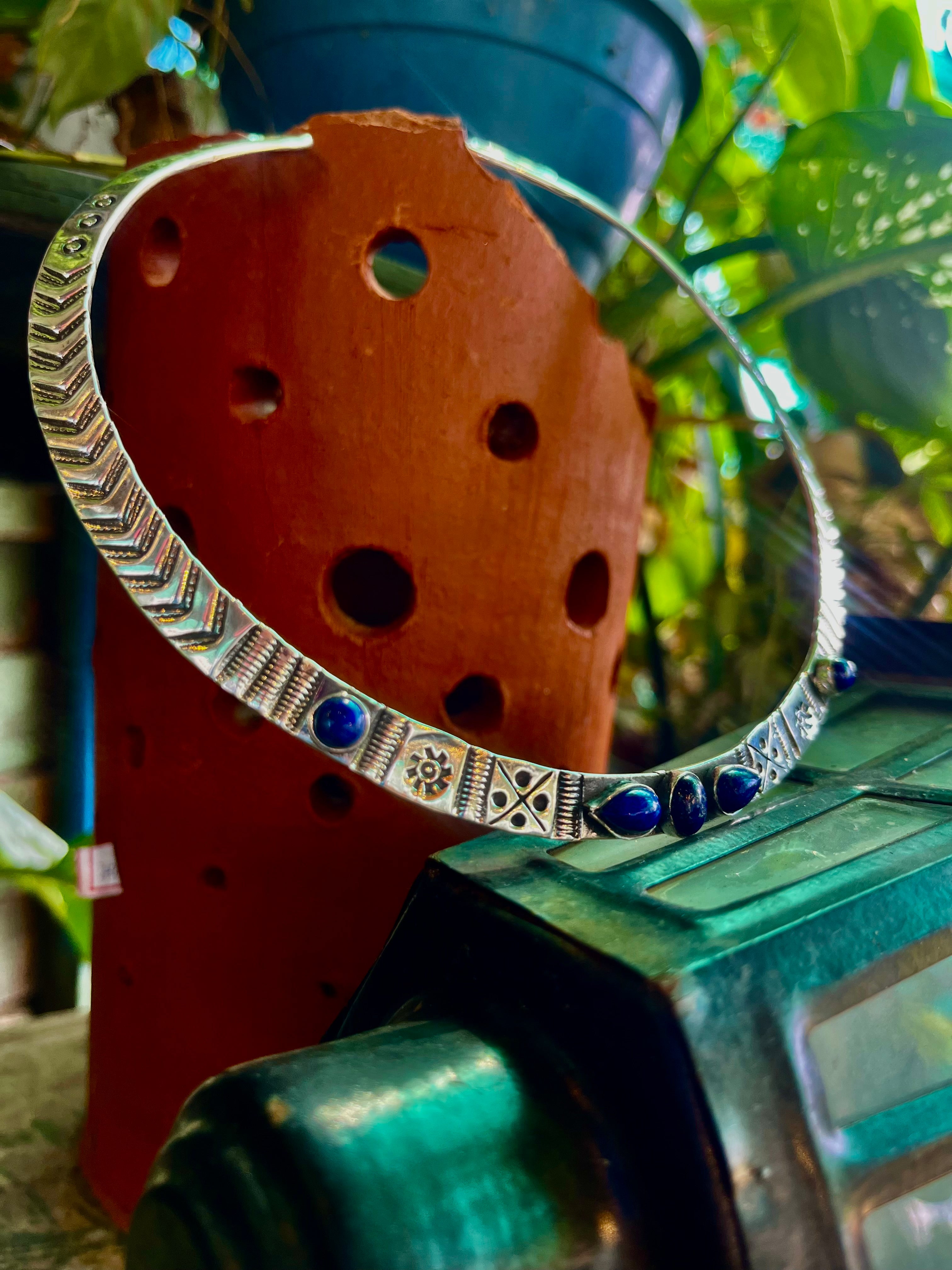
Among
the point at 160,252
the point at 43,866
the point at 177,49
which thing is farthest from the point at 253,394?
the point at 177,49

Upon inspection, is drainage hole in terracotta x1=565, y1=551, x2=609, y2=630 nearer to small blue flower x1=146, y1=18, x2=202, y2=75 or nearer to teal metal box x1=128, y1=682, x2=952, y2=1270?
teal metal box x1=128, y1=682, x2=952, y2=1270

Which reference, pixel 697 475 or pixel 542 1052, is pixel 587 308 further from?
pixel 697 475

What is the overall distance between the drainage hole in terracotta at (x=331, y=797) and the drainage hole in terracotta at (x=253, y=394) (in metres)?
0.15

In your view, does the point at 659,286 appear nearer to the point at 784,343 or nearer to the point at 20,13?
the point at 784,343

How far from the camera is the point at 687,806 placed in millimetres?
365

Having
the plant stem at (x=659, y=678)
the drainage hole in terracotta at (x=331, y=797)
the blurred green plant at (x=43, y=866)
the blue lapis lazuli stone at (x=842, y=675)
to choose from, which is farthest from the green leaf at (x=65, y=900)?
the plant stem at (x=659, y=678)

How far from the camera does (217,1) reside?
487mm

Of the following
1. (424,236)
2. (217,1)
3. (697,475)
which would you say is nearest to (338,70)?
(217,1)

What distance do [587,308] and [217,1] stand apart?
0.88 feet

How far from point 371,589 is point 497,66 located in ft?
0.92

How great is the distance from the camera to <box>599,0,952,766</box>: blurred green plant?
56 centimetres

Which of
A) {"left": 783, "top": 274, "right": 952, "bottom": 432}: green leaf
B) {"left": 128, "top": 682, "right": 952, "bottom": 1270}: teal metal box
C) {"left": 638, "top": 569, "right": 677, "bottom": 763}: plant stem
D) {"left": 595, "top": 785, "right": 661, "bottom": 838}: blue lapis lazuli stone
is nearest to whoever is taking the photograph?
{"left": 128, "top": 682, "right": 952, "bottom": 1270}: teal metal box

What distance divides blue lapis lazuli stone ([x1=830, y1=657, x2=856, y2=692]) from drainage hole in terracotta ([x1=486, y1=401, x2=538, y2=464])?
0.19 m

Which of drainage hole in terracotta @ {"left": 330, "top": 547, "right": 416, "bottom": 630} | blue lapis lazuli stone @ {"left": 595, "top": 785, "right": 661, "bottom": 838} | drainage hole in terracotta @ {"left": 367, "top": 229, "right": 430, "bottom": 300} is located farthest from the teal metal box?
drainage hole in terracotta @ {"left": 367, "top": 229, "right": 430, "bottom": 300}
